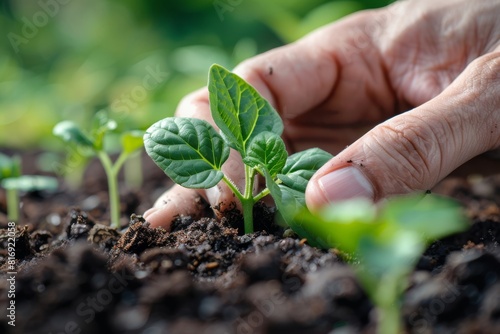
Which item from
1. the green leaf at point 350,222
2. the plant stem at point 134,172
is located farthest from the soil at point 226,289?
the plant stem at point 134,172

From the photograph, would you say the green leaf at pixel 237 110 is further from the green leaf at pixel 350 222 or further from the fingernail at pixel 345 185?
the green leaf at pixel 350 222

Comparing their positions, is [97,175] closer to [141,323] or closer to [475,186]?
[475,186]

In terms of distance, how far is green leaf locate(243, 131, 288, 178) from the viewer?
1.37 m

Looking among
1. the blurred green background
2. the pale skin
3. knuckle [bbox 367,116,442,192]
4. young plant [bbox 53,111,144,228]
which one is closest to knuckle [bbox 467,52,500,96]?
the pale skin

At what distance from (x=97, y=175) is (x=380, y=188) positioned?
2282mm

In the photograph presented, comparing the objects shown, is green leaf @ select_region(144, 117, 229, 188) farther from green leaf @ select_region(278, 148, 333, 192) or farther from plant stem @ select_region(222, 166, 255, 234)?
green leaf @ select_region(278, 148, 333, 192)

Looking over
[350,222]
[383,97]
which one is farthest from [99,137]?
[350,222]

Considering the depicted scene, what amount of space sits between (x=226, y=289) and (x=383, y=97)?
1575mm

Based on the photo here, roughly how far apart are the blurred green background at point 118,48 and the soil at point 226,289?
1.84 metres

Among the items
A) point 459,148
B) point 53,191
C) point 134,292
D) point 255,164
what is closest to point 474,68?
point 459,148

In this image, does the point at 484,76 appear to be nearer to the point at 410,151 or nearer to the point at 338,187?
the point at 410,151

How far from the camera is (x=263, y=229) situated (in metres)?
1.54

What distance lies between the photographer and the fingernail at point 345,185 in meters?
1.36

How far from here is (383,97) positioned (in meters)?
2.46
